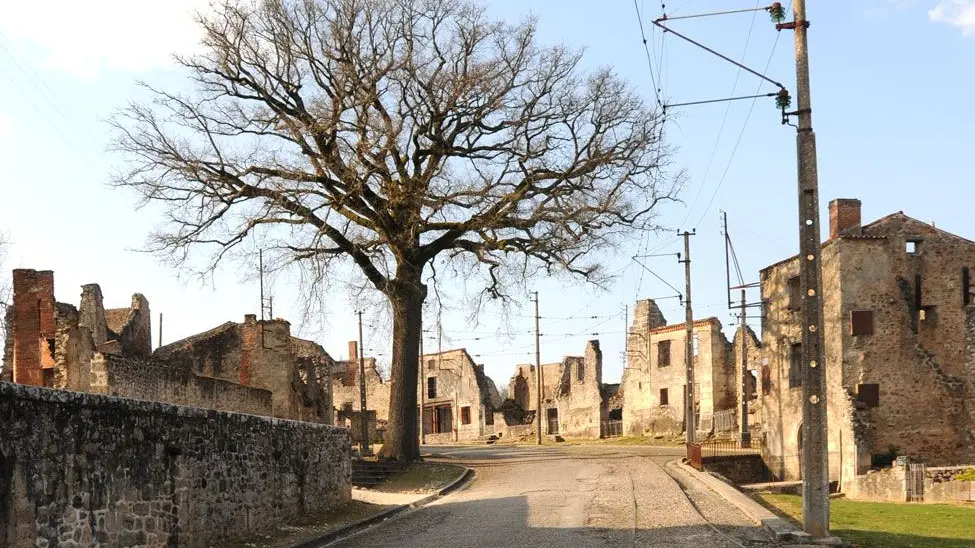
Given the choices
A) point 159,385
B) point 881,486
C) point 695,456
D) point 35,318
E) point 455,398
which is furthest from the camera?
point 455,398

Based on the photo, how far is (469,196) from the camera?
30.7 m

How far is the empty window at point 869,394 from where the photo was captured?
36500 millimetres

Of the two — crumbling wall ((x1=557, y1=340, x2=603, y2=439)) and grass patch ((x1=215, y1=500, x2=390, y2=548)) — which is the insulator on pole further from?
crumbling wall ((x1=557, y1=340, x2=603, y2=439))

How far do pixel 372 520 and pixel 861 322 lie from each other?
22460mm

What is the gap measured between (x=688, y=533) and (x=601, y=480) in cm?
1012

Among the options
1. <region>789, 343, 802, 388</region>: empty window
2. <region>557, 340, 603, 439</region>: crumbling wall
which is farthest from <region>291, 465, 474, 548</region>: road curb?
<region>557, 340, 603, 439</region>: crumbling wall

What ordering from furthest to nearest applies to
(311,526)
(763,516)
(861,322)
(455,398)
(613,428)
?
(455,398)
(613,428)
(861,322)
(311,526)
(763,516)

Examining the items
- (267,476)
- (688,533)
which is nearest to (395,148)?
(267,476)

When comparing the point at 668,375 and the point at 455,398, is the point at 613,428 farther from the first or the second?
the point at 455,398

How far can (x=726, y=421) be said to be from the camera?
55.5 m

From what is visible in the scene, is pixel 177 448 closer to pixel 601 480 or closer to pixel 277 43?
pixel 601 480

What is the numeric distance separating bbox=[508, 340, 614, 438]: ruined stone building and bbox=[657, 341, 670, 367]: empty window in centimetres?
382

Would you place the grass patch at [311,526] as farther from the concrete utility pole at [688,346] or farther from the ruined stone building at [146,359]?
the concrete utility pole at [688,346]

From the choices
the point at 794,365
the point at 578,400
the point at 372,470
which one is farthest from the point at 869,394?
the point at 578,400
